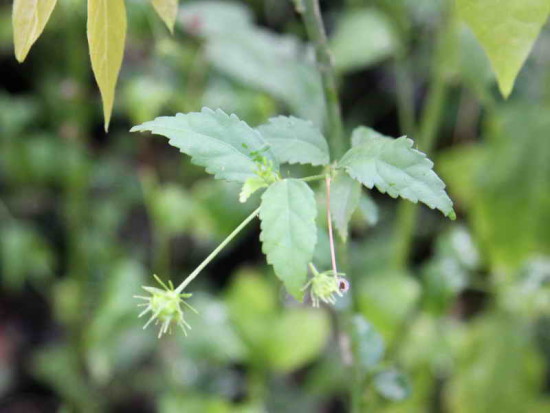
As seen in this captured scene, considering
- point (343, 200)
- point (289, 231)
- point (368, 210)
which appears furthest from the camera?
point (368, 210)

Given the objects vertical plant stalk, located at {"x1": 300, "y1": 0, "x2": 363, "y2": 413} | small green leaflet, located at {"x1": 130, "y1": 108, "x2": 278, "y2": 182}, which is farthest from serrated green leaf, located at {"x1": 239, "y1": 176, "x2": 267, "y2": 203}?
vertical plant stalk, located at {"x1": 300, "y1": 0, "x2": 363, "y2": 413}

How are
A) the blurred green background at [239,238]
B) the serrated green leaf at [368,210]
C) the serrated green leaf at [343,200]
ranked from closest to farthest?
1. the serrated green leaf at [343,200]
2. the serrated green leaf at [368,210]
3. the blurred green background at [239,238]

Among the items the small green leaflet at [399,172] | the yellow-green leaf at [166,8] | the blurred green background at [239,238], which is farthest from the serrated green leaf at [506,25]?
the blurred green background at [239,238]

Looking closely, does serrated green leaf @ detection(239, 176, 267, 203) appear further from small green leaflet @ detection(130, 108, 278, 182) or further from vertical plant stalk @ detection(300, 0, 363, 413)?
vertical plant stalk @ detection(300, 0, 363, 413)

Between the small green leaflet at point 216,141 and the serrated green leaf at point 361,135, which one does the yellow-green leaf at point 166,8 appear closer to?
the small green leaflet at point 216,141

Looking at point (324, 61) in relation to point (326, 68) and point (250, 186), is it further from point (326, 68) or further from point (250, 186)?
point (250, 186)

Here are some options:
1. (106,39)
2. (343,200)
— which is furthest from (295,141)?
(106,39)
